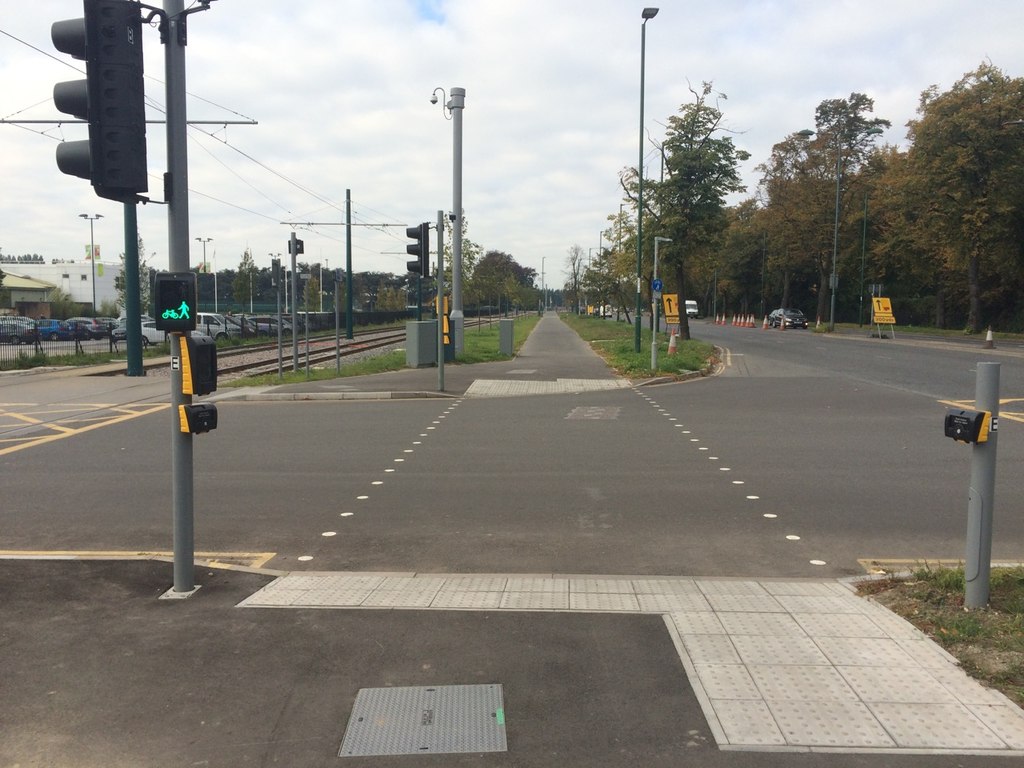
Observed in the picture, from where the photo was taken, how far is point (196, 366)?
5371 mm

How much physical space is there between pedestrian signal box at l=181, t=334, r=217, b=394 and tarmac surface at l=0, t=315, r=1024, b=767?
145cm

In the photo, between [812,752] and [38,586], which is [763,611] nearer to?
[812,752]

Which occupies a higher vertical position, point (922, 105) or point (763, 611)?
point (922, 105)

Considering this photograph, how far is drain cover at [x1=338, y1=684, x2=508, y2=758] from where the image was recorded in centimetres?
359

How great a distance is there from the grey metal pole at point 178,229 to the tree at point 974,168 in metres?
43.8

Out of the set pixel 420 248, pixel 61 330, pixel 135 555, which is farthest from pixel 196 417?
pixel 61 330

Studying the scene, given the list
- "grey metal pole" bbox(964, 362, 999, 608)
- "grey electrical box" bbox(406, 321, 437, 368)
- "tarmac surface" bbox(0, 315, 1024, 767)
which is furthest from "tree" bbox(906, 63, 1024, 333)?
"tarmac surface" bbox(0, 315, 1024, 767)

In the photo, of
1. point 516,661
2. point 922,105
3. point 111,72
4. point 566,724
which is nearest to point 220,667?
point 516,661

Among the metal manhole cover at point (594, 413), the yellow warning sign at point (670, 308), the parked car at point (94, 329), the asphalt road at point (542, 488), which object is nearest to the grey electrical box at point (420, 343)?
the yellow warning sign at point (670, 308)

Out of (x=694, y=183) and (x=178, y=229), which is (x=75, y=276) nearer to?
(x=694, y=183)

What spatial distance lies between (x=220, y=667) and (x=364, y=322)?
219 feet

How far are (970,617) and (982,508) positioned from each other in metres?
0.67

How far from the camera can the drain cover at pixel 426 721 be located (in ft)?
11.8

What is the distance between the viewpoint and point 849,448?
1105 cm
